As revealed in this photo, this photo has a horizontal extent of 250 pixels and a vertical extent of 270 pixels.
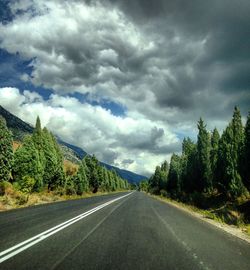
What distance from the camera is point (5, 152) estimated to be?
42.0 metres

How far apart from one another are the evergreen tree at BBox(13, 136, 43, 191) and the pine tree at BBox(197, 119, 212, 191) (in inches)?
1144

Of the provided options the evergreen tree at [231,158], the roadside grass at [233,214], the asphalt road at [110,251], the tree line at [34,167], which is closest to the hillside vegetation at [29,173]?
the tree line at [34,167]

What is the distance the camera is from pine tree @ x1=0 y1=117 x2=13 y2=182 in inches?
1614

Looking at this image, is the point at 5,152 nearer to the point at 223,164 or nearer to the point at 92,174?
the point at 223,164

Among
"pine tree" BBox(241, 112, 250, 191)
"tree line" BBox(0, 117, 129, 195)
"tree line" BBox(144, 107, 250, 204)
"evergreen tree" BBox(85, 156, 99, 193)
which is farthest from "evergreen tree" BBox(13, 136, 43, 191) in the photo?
"evergreen tree" BBox(85, 156, 99, 193)

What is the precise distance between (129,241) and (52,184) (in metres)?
53.9

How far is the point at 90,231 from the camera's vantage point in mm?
11766

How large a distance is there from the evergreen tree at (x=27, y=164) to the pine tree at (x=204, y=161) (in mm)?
29052

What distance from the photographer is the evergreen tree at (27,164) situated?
46.6 meters

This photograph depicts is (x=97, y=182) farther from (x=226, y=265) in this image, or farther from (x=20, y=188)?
(x=226, y=265)

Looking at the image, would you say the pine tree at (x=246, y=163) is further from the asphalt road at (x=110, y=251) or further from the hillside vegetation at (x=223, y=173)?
the asphalt road at (x=110, y=251)

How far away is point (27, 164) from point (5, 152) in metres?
5.60

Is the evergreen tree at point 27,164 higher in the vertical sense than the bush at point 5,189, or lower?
higher

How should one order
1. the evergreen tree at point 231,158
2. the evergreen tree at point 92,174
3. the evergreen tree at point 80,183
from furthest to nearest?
1. the evergreen tree at point 92,174
2. the evergreen tree at point 80,183
3. the evergreen tree at point 231,158
